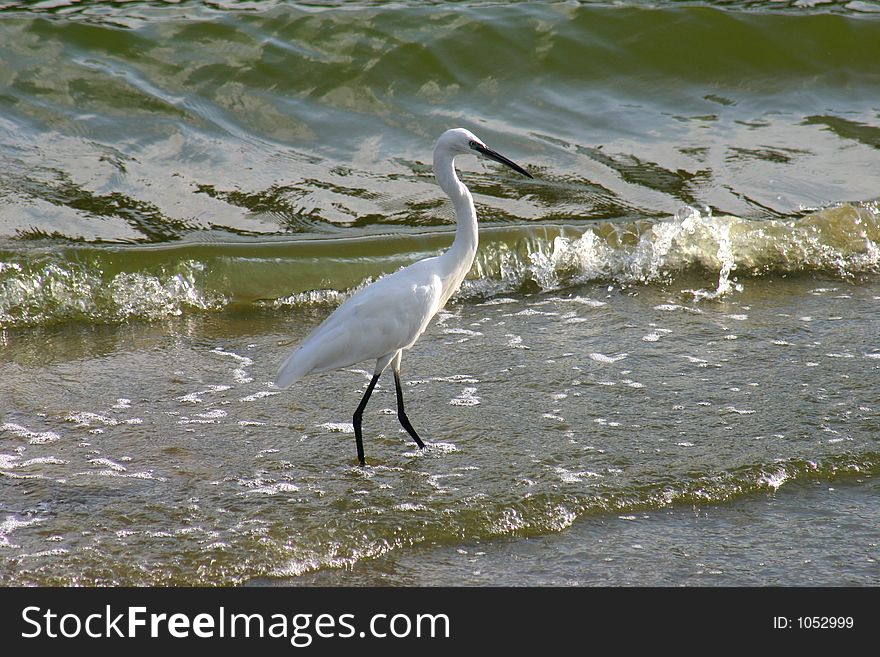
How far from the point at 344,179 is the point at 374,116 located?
3.60ft

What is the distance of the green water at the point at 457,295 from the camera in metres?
3.13

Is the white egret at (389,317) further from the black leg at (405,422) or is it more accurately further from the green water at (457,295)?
the green water at (457,295)

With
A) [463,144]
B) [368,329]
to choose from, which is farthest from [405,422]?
Result: [463,144]

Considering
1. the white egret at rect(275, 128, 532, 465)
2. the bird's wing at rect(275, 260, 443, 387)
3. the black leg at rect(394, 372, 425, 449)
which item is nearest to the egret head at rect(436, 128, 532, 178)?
the white egret at rect(275, 128, 532, 465)

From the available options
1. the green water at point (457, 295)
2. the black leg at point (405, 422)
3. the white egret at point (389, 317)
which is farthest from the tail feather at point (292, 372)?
the black leg at point (405, 422)

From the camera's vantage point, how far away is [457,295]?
5.59 m

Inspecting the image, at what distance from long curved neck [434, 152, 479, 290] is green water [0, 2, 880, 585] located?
550mm

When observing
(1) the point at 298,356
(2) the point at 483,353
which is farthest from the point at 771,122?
(1) the point at 298,356

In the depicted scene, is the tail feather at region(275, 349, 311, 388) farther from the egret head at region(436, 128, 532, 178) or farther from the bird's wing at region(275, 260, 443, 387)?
the egret head at region(436, 128, 532, 178)

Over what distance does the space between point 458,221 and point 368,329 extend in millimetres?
548

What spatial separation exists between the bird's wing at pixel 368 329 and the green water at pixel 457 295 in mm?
307

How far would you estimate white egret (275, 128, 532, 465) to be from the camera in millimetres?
3756

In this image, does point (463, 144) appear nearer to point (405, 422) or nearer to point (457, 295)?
point (405, 422)

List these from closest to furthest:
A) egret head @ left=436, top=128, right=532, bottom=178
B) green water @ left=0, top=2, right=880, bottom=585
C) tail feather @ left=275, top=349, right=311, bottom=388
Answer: green water @ left=0, top=2, right=880, bottom=585
tail feather @ left=275, top=349, right=311, bottom=388
egret head @ left=436, top=128, right=532, bottom=178
